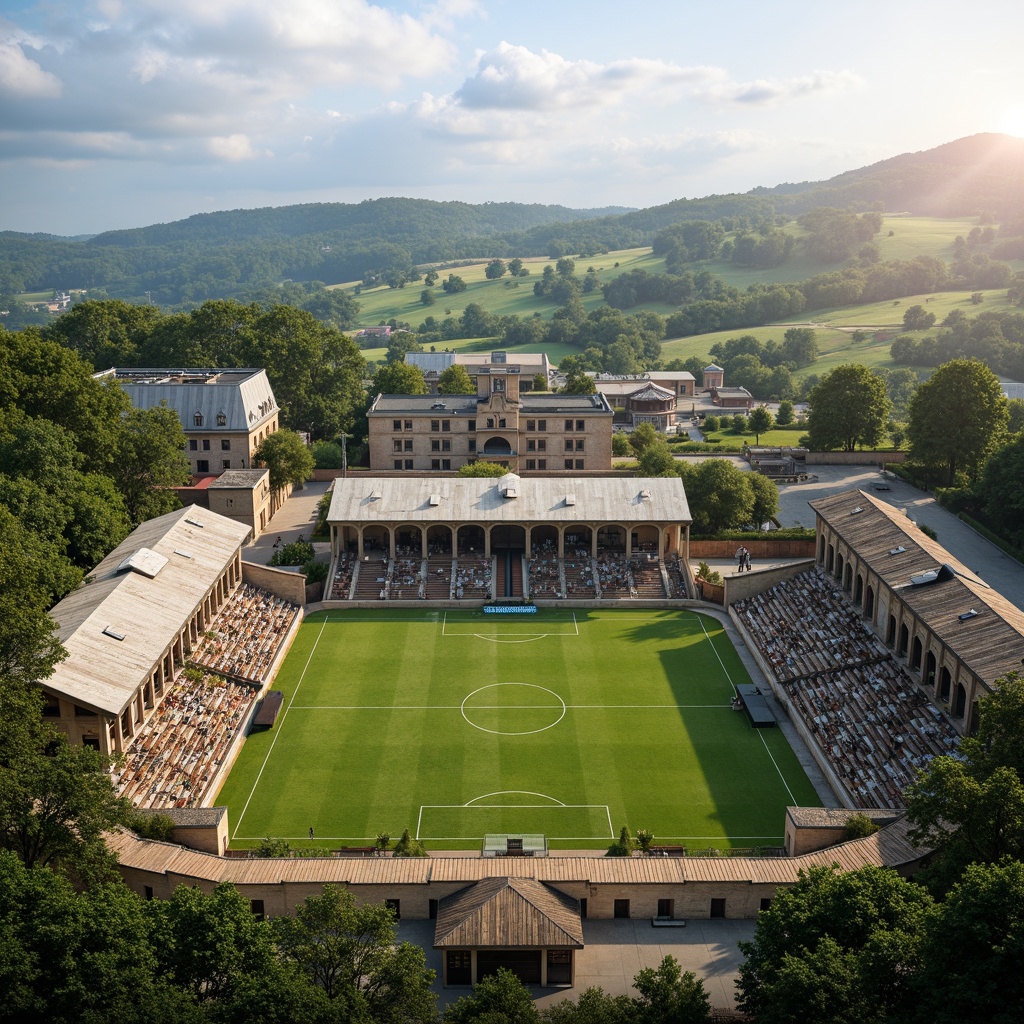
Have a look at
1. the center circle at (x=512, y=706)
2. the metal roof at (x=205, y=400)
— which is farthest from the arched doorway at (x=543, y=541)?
the metal roof at (x=205, y=400)

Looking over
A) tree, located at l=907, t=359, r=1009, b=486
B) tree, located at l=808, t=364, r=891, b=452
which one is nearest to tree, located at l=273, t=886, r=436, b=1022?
tree, located at l=907, t=359, r=1009, b=486

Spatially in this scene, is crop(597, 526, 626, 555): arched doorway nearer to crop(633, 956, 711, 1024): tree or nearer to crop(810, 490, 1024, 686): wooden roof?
crop(810, 490, 1024, 686): wooden roof

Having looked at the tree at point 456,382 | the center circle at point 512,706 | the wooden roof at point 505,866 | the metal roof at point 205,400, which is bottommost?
the center circle at point 512,706

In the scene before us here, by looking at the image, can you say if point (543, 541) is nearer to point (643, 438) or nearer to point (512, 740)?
point (512, 740)

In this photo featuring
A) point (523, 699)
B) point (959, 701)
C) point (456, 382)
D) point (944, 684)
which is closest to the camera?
point (959, 701)

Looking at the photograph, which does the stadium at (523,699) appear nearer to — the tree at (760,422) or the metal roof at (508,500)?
the metal roof at (508,500)

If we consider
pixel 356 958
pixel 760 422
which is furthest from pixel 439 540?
pixel 760 422
